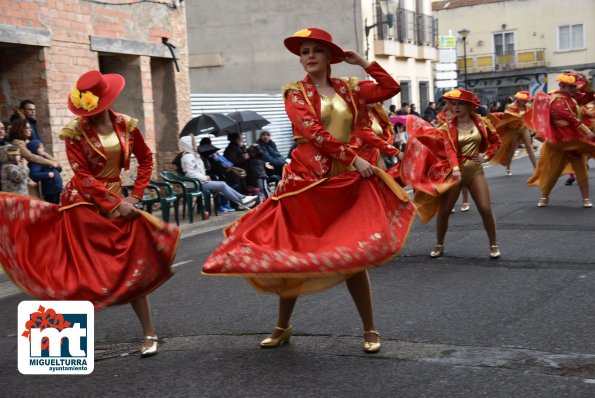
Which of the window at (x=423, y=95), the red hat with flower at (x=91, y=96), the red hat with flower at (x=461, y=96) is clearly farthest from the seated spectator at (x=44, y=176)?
the window at (x=423, y=95)

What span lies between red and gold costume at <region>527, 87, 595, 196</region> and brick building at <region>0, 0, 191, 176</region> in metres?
7.61

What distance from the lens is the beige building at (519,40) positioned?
53.9 meters

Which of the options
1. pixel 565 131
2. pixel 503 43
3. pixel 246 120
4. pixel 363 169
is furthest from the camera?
pixel 503 43

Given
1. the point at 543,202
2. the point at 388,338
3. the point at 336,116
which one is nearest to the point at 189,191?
the point at 543,202

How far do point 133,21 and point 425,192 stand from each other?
9.33 m

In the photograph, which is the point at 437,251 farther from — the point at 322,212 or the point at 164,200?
the point at 164,200

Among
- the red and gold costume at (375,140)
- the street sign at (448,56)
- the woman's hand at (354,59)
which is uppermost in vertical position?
the street sign at (448,56)

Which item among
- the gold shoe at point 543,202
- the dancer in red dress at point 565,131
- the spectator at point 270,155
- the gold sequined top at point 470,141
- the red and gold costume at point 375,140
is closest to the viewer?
the red and gold costume at point 375,140

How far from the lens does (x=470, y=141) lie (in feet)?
28.5

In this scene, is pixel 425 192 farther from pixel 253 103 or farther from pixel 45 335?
pixel 253 103

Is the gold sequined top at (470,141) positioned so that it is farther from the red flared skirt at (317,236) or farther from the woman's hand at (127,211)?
the woman's hand at (127,211)

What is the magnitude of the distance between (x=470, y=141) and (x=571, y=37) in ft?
160

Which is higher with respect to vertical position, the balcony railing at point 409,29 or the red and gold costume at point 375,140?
the balcony railing at point 409,29

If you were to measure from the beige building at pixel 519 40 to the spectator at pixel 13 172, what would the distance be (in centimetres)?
4760
